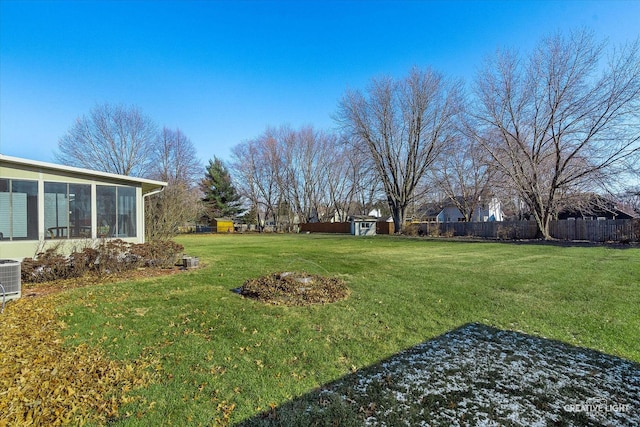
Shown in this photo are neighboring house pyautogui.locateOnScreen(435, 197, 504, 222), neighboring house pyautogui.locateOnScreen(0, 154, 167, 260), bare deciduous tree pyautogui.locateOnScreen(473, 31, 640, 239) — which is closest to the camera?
neighboring house pyautogui.locateOnScreen(0, 154, 167, 260)

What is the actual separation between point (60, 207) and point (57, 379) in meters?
7.17

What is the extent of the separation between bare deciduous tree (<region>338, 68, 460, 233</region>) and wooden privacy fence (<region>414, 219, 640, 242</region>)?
16.1 feet

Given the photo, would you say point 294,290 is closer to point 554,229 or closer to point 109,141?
point 554,229

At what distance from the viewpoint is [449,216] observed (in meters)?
42.9

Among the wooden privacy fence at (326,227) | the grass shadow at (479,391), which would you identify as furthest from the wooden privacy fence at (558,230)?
the grass shadow at (479,391)

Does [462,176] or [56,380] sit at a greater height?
[462,176]

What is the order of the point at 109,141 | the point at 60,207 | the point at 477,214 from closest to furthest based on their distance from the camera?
the point at 60,207, the point at 109,141, the point at 477,214

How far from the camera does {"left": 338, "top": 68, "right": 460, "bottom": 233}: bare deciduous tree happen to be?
25.3 meters

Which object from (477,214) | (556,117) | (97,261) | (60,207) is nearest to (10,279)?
(97,261)

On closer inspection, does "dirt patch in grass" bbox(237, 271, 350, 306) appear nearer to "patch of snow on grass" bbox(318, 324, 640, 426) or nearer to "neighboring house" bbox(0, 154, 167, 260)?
"patch of snow on grass" bbox(318, 324, 640, 426)

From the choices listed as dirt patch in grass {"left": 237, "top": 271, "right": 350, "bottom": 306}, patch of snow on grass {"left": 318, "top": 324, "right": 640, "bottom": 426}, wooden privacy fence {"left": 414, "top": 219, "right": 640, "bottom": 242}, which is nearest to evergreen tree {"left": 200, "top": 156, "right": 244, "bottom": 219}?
wooden privacy fence {"left": 414, "top": 219, "right": 640, "bottom": 242}

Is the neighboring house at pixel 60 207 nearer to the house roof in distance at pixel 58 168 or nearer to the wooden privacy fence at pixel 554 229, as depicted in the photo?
the house roof in distance at pixel 58 168

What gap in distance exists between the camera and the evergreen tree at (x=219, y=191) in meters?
38.6

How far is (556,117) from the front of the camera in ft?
56.9
